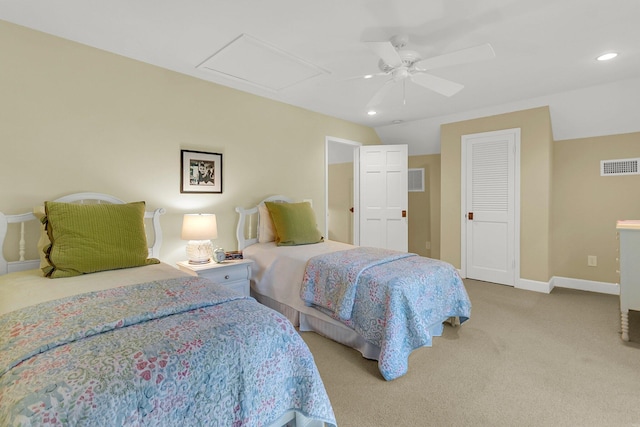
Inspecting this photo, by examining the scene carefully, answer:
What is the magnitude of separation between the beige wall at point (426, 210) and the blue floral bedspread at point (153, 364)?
14.5ft

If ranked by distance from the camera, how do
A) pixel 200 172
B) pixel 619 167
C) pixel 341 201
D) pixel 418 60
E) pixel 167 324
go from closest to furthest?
1. pixel 167 324
2. pixel 418 60
3. pixel 200 172
4. pixel 619 167
5. pixel 341 201

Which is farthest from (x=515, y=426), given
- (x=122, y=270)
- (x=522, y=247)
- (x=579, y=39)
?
(x=522, y=247)

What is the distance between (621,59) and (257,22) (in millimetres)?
3237

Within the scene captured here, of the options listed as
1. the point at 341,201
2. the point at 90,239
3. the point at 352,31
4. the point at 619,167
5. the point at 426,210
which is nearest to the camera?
the point at 90,239

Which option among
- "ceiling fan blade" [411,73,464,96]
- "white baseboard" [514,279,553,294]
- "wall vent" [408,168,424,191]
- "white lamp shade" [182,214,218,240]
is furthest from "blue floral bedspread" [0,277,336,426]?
"wall vent" [408,168,424,191]

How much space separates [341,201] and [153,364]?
5.57 metres

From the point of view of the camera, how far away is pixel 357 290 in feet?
7.80

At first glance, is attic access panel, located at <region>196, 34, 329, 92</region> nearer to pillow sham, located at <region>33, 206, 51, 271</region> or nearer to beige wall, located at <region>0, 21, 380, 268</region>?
beige wall, located at <region>0, 21, 380, 268</region>

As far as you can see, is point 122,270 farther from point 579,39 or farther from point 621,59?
point 621,59

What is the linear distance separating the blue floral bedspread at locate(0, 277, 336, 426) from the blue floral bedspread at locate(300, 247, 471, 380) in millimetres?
880

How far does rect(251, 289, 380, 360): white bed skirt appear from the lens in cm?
238


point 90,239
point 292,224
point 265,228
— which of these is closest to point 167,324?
point 90,239

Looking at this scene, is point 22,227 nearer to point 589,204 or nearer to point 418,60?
point 418,60

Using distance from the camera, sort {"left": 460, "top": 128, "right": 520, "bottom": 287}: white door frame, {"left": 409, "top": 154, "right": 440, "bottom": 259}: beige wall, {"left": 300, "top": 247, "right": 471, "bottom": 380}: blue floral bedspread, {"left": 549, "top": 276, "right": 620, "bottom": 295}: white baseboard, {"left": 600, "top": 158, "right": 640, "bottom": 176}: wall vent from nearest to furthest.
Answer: {"left": 300, "top": 247, "right": 471, "bottom": 380}: blue floral bedspread
{"left": 600, "top": 158, "right": 640, "bottom": 176}: wall vent
{"left": 549, "top": 276, "right": 620, "bottom": 295}: white baseboard
{"left": 460, "top": 128, "right": 520, "bottom": 287}: white door frame
{"left": 409, "top": 154, "right": 440, "bottom": 259}: beige wall
